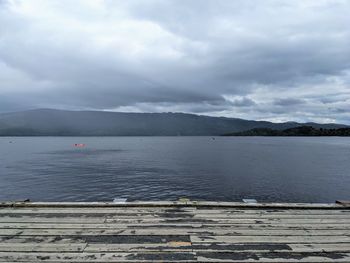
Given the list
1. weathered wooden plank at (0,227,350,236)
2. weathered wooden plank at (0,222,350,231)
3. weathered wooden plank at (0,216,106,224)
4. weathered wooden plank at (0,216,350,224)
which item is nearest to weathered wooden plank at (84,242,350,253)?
weathered wooden plank at (0,227,350,236)

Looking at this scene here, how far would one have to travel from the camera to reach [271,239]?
221 inches

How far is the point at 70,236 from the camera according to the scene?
5.70 meters

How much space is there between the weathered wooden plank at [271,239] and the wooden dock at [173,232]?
0.07ft

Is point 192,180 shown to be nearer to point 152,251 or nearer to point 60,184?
point 60,184

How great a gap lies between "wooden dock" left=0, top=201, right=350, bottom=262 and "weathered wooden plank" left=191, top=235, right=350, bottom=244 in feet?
0.07

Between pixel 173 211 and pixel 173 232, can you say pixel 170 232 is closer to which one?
pixel 173 232

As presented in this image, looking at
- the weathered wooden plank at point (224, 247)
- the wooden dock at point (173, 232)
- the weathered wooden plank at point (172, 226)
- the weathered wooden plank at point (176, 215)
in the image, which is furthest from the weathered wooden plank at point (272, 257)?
the weathered wooden plank at point (176, 215)

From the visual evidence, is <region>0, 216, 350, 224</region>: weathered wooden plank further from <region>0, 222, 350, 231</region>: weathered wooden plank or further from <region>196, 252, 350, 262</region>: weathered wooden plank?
<region>196, 252, 350, 262</region>: weathered wooden plank

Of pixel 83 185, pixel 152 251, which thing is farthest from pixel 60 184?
pixel 152 251

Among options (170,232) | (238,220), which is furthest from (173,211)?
(238,220)

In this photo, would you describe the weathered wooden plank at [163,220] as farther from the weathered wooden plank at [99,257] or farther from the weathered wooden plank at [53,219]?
the weathered wooden plank at [99,257]

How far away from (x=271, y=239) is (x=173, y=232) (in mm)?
2245

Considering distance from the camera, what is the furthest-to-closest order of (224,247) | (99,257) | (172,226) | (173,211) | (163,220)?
1. (173,211)
2. (163,220)
3. (172,226)
4. (224,247)
5. (99,257)

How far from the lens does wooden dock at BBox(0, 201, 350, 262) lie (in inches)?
194
